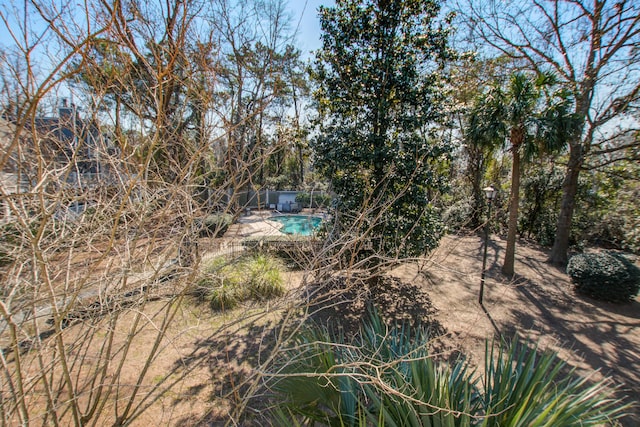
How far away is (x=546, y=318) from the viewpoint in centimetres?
654

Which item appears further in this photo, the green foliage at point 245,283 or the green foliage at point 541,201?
the green foliage at point 541,201

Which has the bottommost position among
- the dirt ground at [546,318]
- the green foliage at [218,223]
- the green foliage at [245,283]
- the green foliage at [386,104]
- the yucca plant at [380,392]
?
the dirt ground at [546,318]

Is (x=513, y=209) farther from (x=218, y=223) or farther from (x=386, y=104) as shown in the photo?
(x=218, y=223)

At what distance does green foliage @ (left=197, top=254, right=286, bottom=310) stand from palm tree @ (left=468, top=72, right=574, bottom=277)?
7.09 metres

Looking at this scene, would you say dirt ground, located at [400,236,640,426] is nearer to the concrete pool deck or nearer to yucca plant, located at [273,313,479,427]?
yucca plant, located at [273,313,479,427]

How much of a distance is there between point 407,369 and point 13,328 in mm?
3025

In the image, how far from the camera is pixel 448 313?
21.6 feet

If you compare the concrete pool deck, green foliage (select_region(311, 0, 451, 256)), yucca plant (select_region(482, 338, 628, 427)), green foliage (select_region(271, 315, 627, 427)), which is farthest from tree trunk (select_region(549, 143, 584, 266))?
yucca plant (select_region(482, 338, 628, 427))

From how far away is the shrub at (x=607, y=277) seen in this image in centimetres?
700

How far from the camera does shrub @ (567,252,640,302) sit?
7004mm

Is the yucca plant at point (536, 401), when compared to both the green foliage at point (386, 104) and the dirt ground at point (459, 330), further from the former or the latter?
the green foliage at point (386, 104)

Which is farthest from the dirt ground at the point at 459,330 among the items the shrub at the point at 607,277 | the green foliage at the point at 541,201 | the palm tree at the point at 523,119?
the green foliage at the point at 541,201

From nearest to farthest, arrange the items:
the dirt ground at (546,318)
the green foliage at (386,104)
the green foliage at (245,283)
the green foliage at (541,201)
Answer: the dirt ground at (546,318), the green foliage at (386,104), the green foliage at (245,283), the green foliage at (541,201)

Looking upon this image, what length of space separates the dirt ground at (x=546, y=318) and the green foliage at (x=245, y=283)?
3.78 meters
